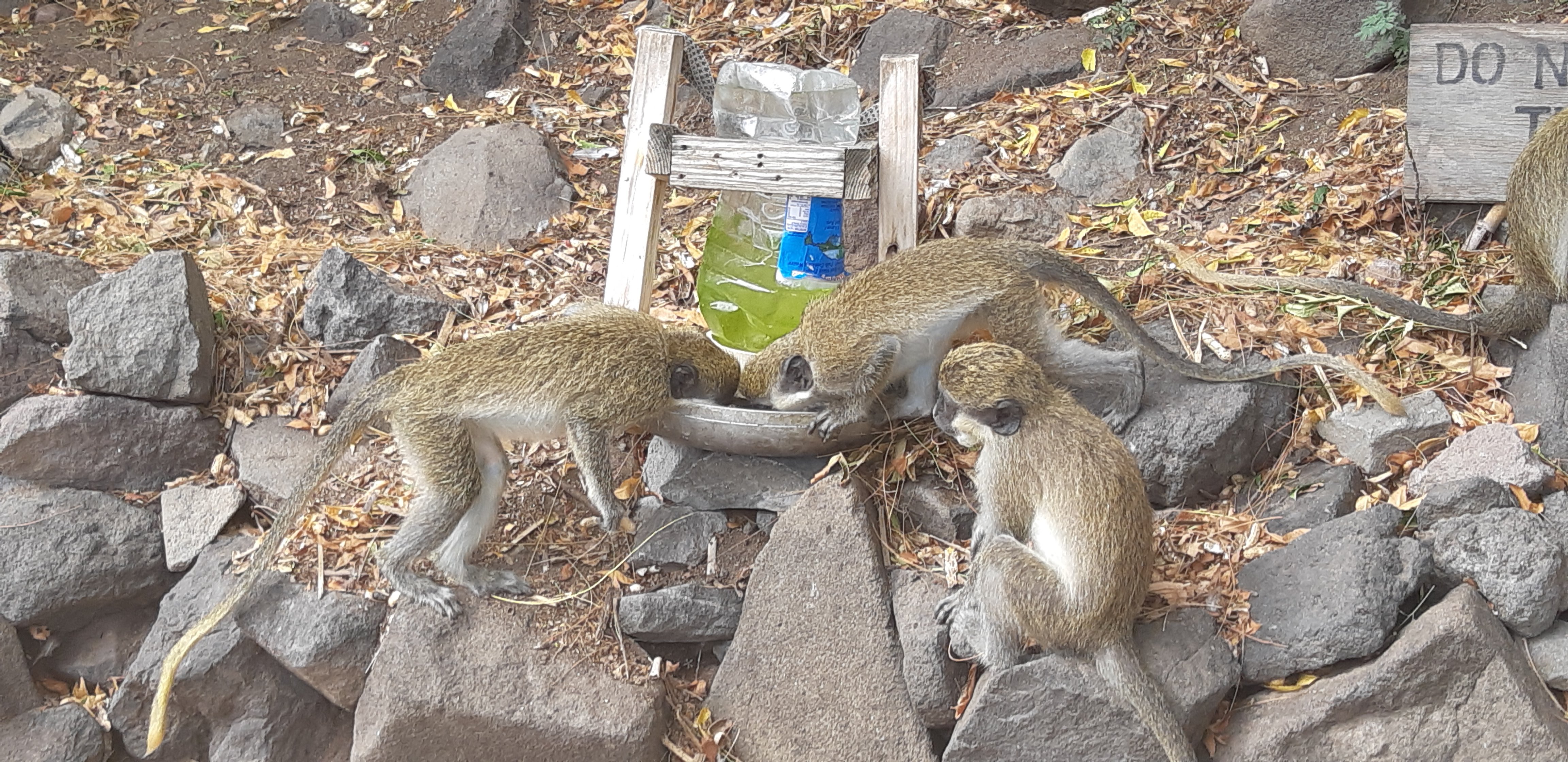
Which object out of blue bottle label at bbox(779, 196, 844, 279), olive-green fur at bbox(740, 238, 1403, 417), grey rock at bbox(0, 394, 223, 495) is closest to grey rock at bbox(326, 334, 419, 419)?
grey rock at bbox(0, 394, 223, 495)

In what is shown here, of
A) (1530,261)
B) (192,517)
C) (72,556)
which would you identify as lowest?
(72,556)

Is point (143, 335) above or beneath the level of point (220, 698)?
above

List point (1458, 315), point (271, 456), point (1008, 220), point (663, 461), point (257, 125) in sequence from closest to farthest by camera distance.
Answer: point (1458, 315) → point (663, 461) → point (271, 456) → point (1008, 220) → point (257, 125)

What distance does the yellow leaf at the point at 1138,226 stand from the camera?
276 inches

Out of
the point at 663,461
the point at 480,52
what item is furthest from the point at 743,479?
the point at 480,52

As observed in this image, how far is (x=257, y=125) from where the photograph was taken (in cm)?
938

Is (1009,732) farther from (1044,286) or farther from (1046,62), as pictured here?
(1046,62)

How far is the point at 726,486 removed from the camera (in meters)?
5.88

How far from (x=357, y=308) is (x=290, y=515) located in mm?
1954

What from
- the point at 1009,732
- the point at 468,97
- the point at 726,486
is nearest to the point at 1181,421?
the point at 1009,732

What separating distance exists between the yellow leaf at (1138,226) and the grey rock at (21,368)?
606 centimetres

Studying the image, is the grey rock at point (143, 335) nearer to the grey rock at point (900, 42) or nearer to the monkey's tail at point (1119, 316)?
the monkey's tail at point (1119, 316)

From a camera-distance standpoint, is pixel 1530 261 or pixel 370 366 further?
pixel 370 366

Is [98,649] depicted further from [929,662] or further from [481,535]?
[929,662]
